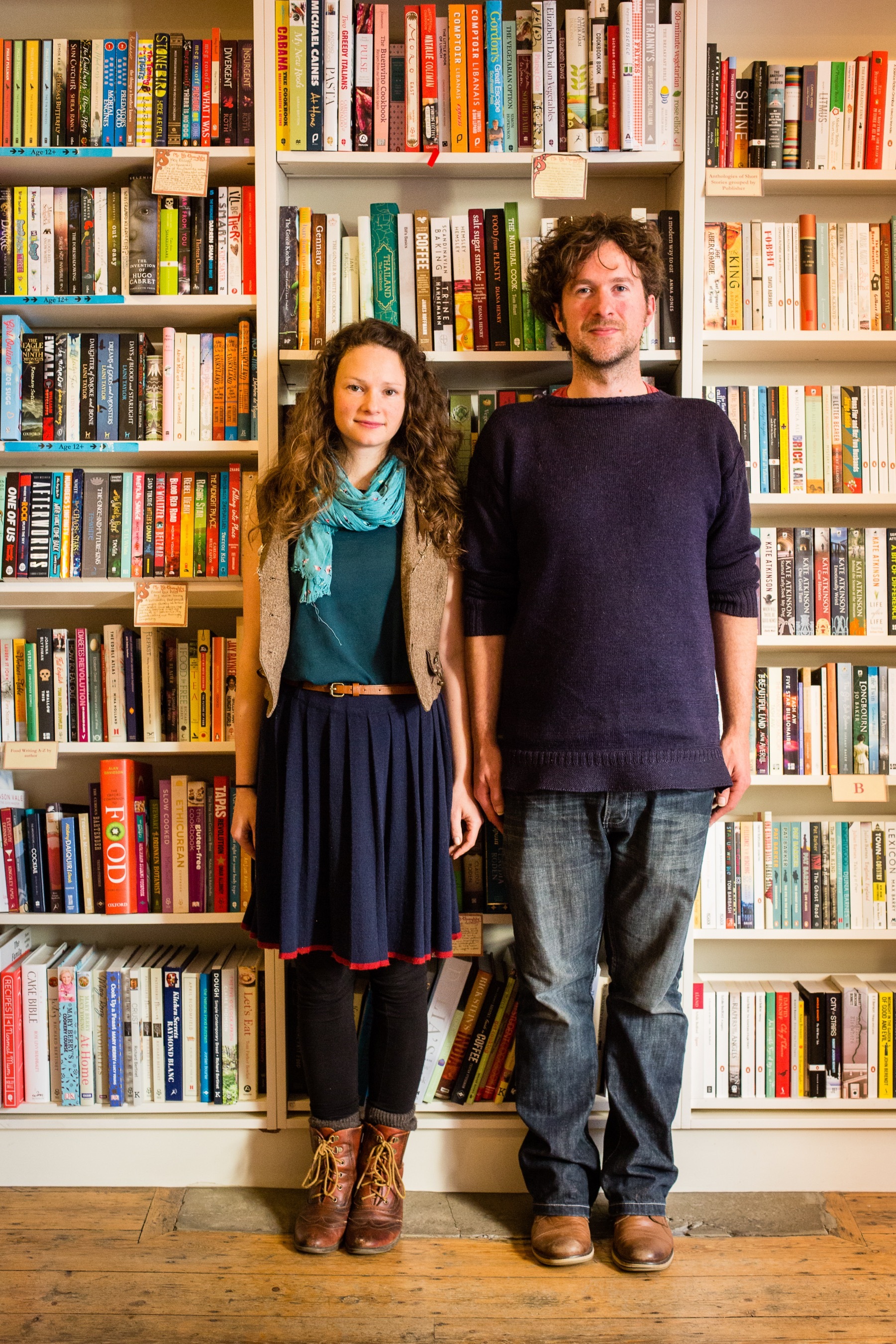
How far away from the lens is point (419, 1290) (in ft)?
4.86

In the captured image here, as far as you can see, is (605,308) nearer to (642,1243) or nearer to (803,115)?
(803,115)

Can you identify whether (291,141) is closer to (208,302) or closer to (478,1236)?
(208,302)

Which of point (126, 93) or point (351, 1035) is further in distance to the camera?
point (126, 93)

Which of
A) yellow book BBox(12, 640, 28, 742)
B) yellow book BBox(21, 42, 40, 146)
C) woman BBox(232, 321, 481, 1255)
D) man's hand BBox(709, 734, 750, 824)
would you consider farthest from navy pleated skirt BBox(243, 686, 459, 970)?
yellow book BBox(21, 42, 40, 146)

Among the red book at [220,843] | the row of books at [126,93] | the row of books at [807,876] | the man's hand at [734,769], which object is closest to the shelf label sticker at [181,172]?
the row of books at [126,93]

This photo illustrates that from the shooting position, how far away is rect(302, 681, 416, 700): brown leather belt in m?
1.51

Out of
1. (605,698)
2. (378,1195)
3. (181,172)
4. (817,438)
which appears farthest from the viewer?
(817,438)

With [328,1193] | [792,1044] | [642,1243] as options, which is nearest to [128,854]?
[328,1193]

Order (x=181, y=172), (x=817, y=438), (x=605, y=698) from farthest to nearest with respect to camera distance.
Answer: (x=817, y=438)
(x=181, y=172)
(x=605, y=698)

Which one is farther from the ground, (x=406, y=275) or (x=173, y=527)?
(x=406, y=275)

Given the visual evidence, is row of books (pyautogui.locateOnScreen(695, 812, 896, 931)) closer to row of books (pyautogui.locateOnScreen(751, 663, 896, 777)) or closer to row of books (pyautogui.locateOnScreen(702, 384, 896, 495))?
row of books (pyautogui.locateOnScreen(751, 663, 896, 777))

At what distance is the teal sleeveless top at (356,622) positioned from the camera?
1.52 metres

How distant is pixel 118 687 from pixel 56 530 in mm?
342

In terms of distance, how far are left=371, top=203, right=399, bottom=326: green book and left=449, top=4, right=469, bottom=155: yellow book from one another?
0.62ft
